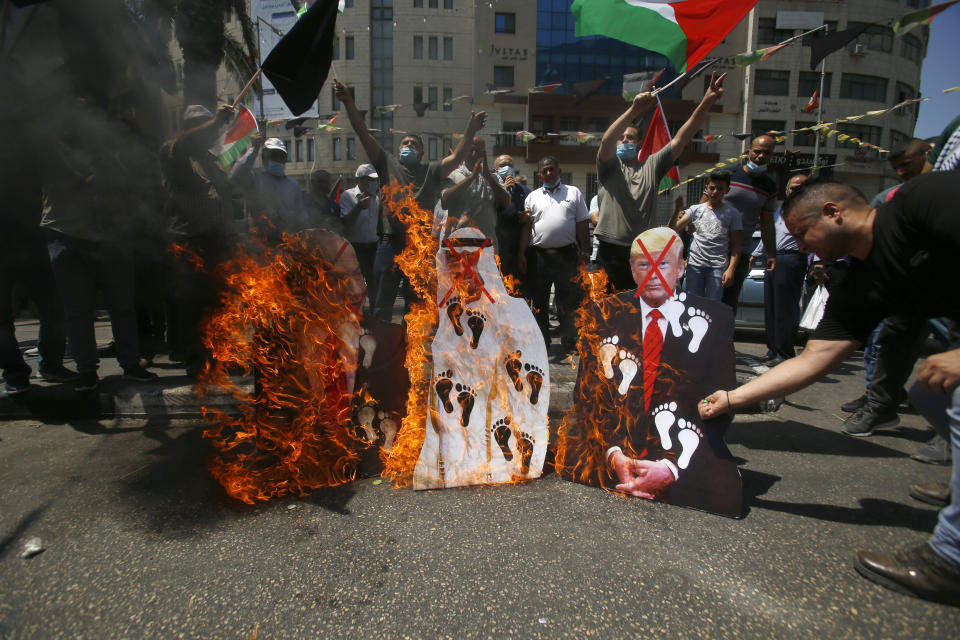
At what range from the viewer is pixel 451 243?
277 centimetres

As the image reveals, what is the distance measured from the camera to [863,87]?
31.1 meters

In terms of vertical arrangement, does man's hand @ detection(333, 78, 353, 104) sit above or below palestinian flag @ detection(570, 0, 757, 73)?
below

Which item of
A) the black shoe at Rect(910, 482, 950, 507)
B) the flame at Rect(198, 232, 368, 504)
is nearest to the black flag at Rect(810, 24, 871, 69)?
the black shoe at Rect(910, 482, 950, 507)

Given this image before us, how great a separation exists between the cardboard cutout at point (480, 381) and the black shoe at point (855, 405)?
286 centimetres

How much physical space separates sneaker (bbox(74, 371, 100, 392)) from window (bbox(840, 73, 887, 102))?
39.4 m

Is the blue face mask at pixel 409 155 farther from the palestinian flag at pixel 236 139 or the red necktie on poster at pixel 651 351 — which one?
the red necktie on poster at pixel 651 351

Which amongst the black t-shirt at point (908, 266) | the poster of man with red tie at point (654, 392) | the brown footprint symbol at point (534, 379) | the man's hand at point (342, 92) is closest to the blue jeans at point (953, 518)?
the black t-shirt at point (908, 266)

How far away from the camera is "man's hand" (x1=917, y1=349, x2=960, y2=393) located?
5.76 feet

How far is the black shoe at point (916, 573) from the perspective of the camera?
1.76m

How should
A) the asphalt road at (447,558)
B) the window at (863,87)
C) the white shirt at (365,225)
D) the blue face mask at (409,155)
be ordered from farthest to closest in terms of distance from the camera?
the window at (863,87) < the white shirt at (365,225) < the blue face mask at (409,155) < the asphalt road at (447,558)

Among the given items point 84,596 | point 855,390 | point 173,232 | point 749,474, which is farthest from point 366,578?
point 855,390

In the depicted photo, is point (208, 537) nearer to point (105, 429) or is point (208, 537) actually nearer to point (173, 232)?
→ point (105, 429)

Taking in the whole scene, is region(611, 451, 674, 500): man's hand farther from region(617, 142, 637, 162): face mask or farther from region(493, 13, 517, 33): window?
region(493, 13, 517, 33): window

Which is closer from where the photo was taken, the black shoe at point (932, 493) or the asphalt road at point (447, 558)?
the asphalt road at point (447, 558)
